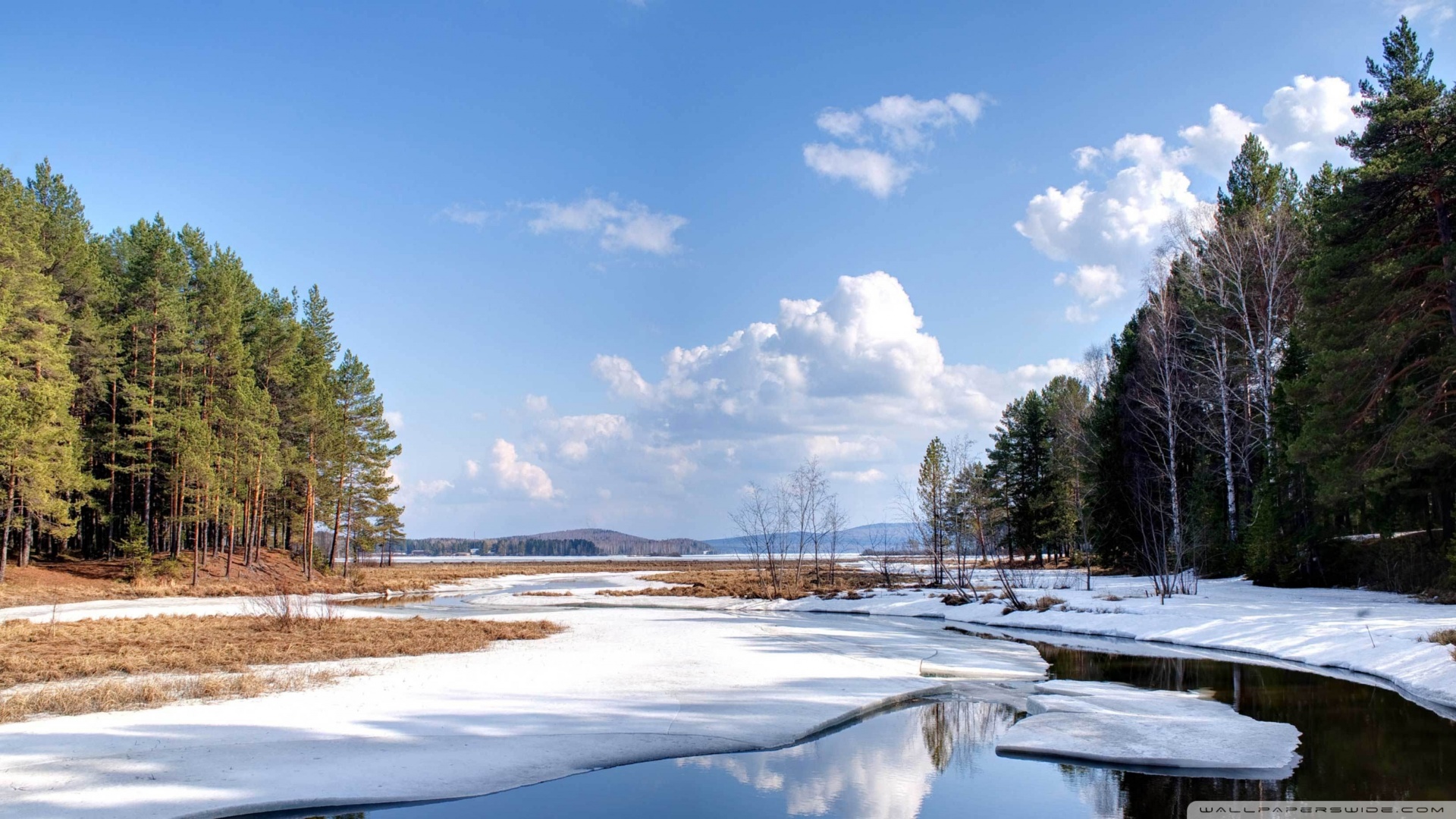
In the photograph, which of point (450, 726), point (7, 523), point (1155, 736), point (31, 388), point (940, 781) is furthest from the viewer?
point (7, 523)

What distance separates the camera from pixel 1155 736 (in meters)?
10.1

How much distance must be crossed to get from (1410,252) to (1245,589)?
40.3 ft

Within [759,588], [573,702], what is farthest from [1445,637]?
[759,588]

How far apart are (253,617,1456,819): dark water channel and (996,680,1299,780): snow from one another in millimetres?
264

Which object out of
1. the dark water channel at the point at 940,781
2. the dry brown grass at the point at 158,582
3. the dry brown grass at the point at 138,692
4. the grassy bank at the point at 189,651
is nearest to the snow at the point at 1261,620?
the dark water channel at the point at 940,781

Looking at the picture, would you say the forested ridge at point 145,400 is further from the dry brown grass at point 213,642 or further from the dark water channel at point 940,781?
the dark water channel at point 940,781

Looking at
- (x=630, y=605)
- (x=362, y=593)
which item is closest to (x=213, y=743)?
(x=630, y=605)

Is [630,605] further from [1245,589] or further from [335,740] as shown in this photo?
[335,740]

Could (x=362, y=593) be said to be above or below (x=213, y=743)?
below

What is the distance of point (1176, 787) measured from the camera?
8.19 metres

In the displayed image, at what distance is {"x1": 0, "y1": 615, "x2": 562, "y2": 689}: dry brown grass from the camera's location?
45.0 ft

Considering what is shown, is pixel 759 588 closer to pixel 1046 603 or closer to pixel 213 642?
pixel 1046 603

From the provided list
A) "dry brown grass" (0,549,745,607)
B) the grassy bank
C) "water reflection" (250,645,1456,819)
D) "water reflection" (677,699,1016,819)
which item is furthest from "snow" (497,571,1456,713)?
"dry brown grass" (0,549,745,607)

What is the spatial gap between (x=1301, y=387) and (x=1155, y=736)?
52.3 ft
